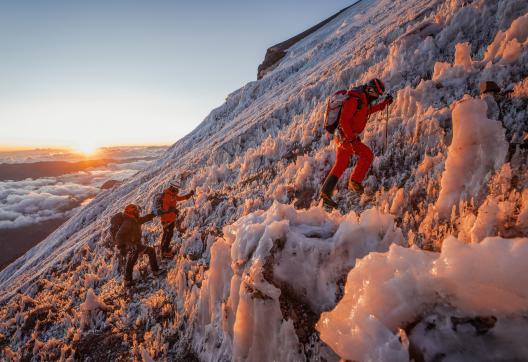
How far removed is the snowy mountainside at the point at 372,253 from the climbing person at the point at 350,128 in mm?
500

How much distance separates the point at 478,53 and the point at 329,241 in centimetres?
732

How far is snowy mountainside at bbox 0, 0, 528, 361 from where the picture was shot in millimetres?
1965

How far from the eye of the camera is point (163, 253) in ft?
29.7

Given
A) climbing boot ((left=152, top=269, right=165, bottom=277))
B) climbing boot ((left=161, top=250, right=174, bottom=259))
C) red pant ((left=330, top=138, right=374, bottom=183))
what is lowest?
climbing boot ((left=152, top=269, right=165, bottom=277))

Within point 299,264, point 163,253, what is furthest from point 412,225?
point 163,253

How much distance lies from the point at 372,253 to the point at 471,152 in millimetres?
2292

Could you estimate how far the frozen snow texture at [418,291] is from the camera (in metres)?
1.71

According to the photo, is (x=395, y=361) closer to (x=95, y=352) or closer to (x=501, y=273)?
(x=501, y=273)

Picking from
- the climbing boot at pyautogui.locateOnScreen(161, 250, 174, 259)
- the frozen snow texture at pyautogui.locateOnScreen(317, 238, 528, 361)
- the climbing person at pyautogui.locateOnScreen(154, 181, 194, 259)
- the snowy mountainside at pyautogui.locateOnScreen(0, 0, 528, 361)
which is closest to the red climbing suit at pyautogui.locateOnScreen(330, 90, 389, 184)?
the snowy mountainside at pyautogui.locateOnScreen(0, 0, 528, 361)

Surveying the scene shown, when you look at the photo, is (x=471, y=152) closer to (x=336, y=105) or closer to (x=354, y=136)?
(x=354, y=136)

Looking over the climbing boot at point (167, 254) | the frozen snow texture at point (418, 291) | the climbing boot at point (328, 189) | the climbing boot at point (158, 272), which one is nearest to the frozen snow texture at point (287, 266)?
the frozen snow texture at point (418, 291)

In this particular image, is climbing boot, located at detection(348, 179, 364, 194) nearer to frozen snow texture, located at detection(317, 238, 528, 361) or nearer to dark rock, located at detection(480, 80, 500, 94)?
dark rock, located at detection(480, 80, 500, 94)

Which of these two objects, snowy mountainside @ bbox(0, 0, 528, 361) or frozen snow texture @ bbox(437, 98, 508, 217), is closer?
snowy mountainside @ bbox(0, 0, 528, 361)

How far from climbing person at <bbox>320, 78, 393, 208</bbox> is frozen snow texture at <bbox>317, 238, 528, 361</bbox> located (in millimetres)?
3387
